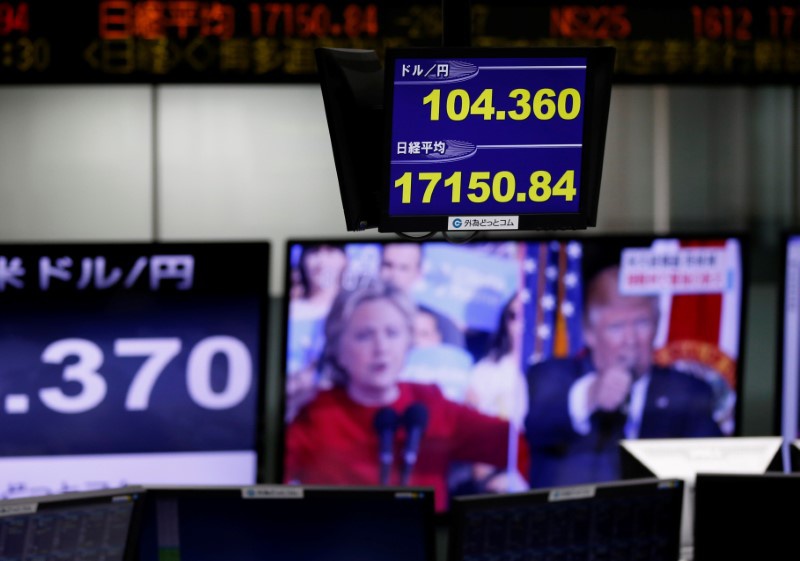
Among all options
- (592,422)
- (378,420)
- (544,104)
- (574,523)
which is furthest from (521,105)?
(592,422)

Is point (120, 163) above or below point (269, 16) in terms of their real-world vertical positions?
below

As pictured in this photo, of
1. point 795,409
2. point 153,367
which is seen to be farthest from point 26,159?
point 795,409

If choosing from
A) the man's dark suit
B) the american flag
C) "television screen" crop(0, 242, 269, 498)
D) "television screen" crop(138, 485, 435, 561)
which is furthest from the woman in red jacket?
"television screen" crop(138, 485, 435, 561)

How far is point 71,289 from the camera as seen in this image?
4086 millimetres

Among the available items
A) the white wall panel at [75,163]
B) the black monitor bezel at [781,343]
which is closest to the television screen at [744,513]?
the black monitor bezel at [781,343]

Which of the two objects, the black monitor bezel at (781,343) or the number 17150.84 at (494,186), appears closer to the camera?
the number 17150.84 at (494,186)

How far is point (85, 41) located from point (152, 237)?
2.78ft

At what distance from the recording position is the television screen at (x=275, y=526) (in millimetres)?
2494

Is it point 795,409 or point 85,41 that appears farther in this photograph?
point 795,409

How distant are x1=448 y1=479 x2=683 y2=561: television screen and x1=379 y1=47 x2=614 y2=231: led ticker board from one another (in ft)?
1.97

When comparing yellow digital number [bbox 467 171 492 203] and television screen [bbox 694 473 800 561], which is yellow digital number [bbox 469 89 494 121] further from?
television screen [bbox 694 473 800 561]

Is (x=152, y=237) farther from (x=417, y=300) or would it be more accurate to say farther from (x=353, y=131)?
(x=353, y=131)

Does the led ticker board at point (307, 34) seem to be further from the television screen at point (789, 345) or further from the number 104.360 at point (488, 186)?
the number 104.360 at point (488, 186)

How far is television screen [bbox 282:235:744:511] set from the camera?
4.25 metres
